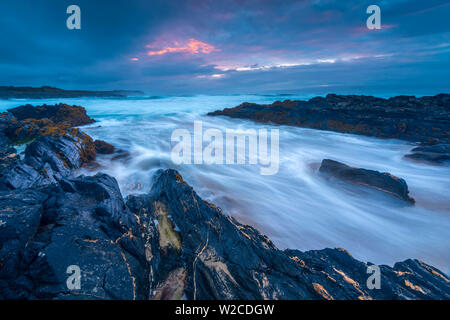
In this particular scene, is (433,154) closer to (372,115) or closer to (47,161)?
(372,115)

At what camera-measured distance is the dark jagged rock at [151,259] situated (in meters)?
2.19

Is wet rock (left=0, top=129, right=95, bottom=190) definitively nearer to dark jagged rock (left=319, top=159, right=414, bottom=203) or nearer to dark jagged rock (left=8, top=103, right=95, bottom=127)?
dark jagged rock (left=8, top=103, right=95, bottom=127)

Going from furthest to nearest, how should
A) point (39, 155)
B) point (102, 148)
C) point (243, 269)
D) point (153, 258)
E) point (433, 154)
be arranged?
point (102, 148), point (433, 154), point (39, 155), point (153, 258), point (243, 269)

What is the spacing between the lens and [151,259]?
2.86 meters

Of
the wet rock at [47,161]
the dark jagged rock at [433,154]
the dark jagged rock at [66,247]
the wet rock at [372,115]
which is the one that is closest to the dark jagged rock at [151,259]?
the dark jagged rock at [66,247]

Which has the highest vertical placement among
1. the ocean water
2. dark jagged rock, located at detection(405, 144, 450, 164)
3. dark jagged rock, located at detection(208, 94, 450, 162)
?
dark jagged rock, located at detection(208, 94, 450, 162)

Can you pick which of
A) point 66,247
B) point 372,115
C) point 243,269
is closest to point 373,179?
point 243,269

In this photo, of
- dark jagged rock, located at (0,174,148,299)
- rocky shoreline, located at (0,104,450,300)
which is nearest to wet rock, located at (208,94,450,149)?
rocky shoreline, located at (0,104,450,300)

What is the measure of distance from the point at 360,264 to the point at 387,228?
274 centimetres

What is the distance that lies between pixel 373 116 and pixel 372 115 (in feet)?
0.79

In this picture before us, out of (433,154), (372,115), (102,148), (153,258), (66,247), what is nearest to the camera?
(66,247)

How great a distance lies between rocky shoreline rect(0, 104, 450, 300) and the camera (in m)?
2.20
